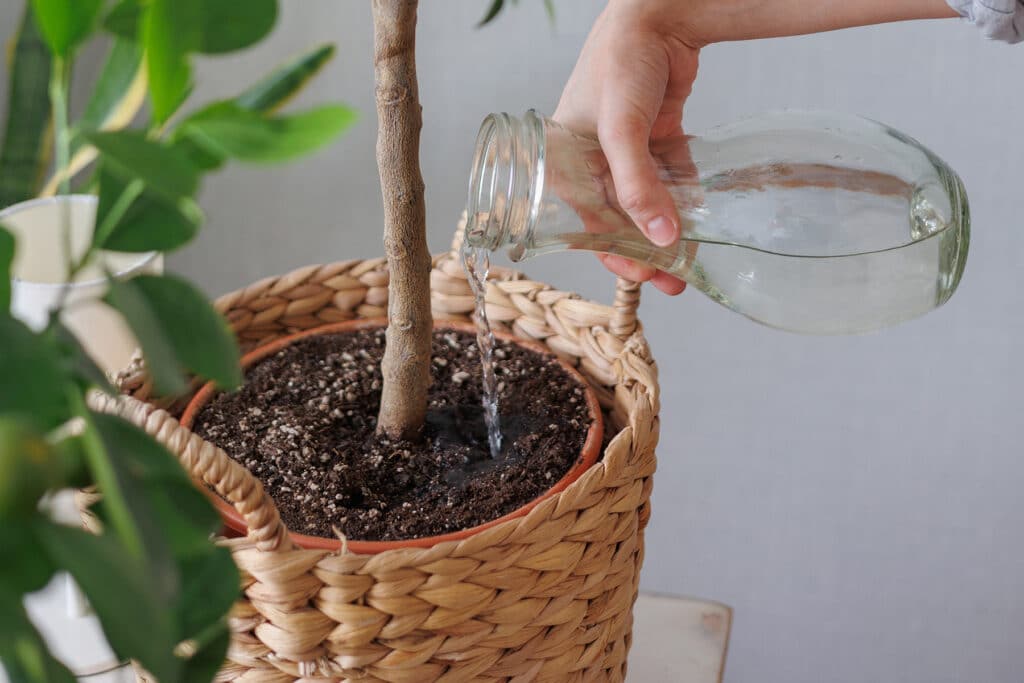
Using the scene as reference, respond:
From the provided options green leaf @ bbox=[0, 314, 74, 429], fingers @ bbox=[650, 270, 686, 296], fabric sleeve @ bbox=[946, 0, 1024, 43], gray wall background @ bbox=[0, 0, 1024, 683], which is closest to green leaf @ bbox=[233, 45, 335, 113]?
green leaf @ bbox=[0, 314, 74, 429]

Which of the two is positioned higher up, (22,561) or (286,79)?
(286,79)

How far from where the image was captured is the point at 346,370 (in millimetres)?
727

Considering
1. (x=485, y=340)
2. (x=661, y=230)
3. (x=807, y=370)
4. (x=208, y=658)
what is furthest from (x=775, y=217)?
(x=807, y=370)

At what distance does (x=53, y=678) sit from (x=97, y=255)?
10cm

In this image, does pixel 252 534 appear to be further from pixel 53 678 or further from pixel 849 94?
pixel 849 94

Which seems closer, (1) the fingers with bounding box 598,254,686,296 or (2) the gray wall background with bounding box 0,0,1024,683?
(1) the fingers with bounding box 598,254,686,296

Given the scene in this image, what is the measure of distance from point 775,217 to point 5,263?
0.46 m

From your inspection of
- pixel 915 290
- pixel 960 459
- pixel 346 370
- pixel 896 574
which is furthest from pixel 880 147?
pixel 896 574

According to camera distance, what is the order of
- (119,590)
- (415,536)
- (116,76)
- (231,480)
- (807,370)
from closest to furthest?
(119,590) < (116,76) < (231,480) < (415,536) < (807,370)

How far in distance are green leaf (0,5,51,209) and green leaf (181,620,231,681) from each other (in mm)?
148

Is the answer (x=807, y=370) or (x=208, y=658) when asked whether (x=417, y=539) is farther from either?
(x=807, y=370)

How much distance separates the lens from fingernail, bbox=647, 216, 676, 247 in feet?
1.82

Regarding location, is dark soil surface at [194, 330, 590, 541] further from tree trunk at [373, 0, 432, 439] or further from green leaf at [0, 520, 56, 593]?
green leaf at [0, 520, 56, 593]

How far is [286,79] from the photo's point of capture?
528mm
